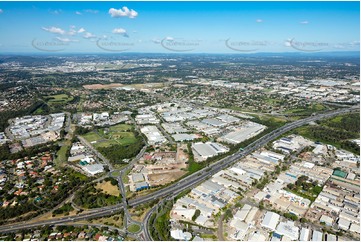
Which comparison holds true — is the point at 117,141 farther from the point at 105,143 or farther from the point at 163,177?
the point at 163,177

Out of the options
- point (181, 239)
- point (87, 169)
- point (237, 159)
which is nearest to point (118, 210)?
point (181, 239)

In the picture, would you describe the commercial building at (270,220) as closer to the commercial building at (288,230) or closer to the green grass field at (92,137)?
the commercial building at (288,230)

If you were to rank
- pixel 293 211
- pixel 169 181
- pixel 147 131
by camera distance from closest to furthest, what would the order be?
1. pixel 293 211
2. pixel 169 181
3. pixel 147 131

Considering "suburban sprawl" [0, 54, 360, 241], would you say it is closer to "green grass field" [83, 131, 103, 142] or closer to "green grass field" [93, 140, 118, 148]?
"green grass field" [93, 140, 118, 148]

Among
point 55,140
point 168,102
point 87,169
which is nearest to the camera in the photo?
point 87,169

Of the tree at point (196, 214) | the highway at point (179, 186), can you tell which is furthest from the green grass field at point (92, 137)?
the tree at point (196, 214)

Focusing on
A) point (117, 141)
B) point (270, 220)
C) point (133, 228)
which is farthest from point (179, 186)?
point (117, 141)

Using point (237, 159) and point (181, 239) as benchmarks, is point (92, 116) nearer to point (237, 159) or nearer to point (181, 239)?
point (237, 159)

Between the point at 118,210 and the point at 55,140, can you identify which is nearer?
the point at 118,210
